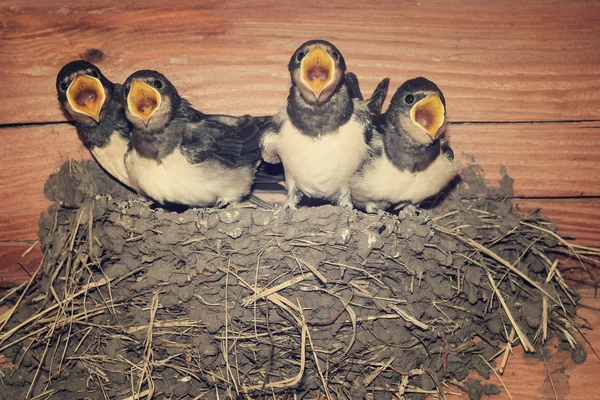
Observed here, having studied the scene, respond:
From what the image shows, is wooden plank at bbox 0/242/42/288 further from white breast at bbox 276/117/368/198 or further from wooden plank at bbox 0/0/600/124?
white breast at bbox 276/117/368/198

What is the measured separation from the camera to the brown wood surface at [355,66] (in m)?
2.54

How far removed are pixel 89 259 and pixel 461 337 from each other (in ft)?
4.72

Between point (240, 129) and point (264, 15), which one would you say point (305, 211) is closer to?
point (240, 129)

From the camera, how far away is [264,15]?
2.65m

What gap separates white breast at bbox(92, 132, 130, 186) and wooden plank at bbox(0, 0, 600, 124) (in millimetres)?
247

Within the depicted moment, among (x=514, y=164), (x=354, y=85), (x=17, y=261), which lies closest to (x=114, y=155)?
(x=17, y=261)

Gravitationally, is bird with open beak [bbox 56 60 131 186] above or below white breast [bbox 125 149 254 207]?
above

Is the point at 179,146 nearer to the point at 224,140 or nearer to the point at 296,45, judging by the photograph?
the point at 224,140

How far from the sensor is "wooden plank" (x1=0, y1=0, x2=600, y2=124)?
2.57 metres

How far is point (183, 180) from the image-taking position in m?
2.38

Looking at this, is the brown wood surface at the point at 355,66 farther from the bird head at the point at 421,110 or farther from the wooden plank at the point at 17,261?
the bird head at the point at 421,110

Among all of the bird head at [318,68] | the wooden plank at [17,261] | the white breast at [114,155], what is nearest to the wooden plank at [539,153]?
the bird head at [318,68]

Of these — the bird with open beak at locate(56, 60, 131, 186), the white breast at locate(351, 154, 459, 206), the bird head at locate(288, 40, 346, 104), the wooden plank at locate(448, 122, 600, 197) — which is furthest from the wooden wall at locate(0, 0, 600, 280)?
the bird head at locate(288, 40, 346, 104)

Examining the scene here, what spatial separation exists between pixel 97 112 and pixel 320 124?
868mm
